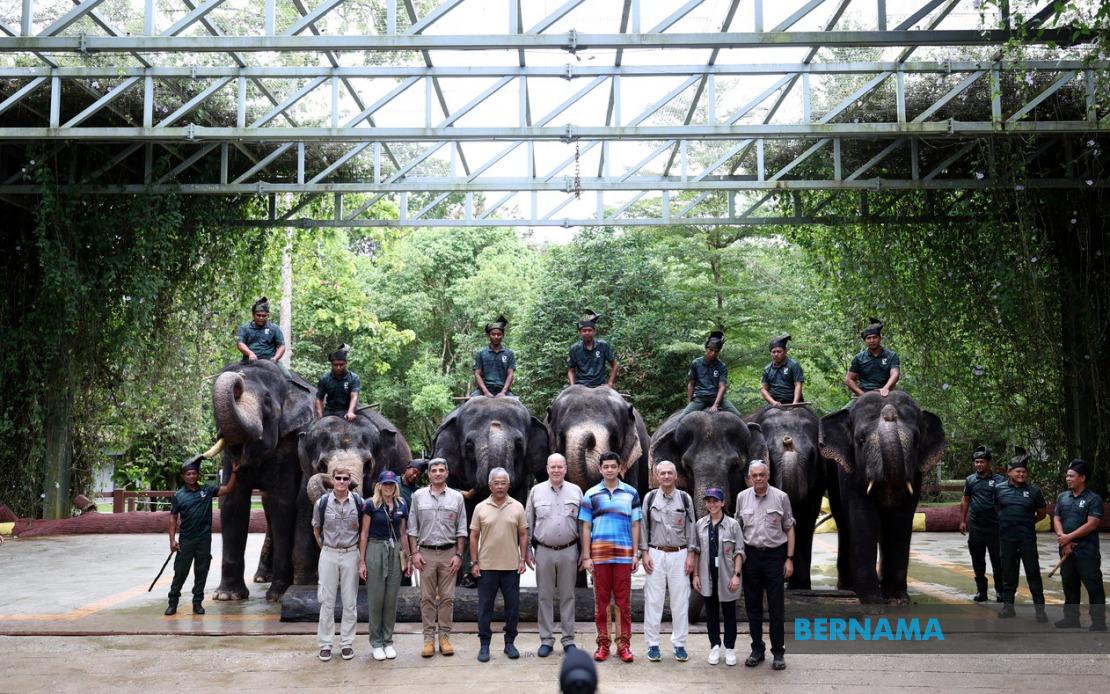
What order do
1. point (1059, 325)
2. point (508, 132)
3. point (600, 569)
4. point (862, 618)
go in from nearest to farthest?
1. point (600, 569)
2. point (862, 618)
3. point (508, 132)
4. point (1059, 325)

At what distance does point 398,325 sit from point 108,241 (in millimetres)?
17470

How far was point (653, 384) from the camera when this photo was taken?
75.7 ft

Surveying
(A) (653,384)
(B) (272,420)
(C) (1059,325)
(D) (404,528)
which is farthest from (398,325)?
(D) (404,528)

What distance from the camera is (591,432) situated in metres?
9.72

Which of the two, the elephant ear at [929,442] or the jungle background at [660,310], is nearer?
the elephant ear at [929,442]

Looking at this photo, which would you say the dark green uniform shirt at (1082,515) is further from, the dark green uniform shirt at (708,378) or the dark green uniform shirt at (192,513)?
the dark green uniform shirt at (192,513)

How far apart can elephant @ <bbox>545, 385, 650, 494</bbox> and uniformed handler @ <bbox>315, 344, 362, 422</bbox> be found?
6.54 feet

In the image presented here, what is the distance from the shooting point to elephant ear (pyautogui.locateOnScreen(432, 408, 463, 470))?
10.2 m

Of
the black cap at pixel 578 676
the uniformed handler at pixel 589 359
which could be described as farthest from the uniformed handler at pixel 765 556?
the black cap at pixel 578 676

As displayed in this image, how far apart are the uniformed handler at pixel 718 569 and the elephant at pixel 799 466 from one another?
1877 millimetres

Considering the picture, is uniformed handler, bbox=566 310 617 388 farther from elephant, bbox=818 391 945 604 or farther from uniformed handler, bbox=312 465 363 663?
uniformed handler, bbox=312 465 363 663

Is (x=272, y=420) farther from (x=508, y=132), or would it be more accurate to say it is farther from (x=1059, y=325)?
(x=1059, y=325)

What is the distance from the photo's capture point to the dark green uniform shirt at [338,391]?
1037 centimetres

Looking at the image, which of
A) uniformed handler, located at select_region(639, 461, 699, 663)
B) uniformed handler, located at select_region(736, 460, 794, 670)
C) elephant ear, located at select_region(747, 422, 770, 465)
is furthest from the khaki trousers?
elephant ear, located at select_region(747, 422, 770, 465)
